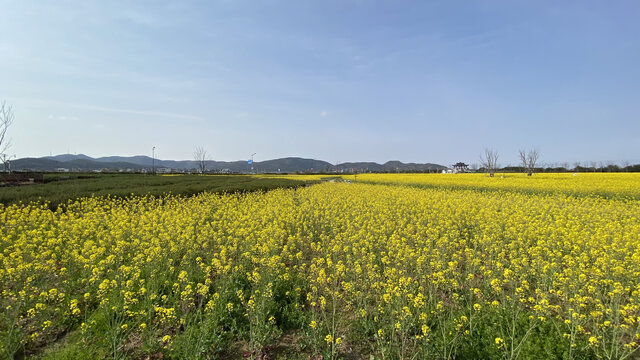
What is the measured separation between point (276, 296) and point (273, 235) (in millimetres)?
3224

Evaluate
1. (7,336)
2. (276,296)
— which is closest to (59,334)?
(7,336)

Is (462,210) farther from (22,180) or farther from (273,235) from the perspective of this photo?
(22,180)

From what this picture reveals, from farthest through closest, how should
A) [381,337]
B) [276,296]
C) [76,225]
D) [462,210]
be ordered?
[462,210]
[76,225]
[276,296]
[381,337]

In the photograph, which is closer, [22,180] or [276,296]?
[276,296]

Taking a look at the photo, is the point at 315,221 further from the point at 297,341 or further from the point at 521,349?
the point at 521,349

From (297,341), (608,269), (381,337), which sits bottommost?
(297,341)

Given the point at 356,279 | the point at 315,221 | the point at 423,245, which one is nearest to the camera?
the point at 356,279

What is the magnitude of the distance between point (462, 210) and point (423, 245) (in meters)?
6.10

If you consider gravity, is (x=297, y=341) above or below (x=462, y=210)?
below

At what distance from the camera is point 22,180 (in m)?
28.3

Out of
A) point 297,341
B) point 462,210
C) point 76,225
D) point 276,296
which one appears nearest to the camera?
point 297,341

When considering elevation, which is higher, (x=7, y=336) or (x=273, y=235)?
(x=273, y=235)

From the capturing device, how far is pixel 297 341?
4.37 metres

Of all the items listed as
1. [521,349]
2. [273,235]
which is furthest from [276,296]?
[521,349]
